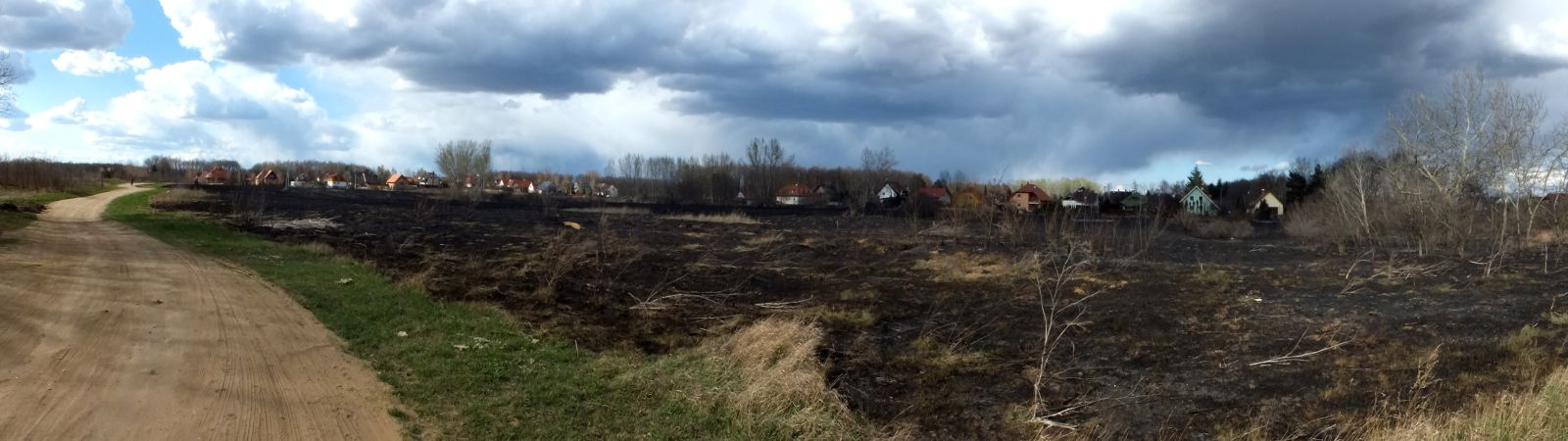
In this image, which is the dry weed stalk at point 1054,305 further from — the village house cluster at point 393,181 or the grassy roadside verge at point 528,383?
the village house cluster at point 393,181

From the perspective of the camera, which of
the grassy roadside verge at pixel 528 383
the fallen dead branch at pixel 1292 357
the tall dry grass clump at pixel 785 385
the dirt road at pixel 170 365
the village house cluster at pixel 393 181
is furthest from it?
the village house cluster at pixel 393 181

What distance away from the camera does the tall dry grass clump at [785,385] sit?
25.6 feet

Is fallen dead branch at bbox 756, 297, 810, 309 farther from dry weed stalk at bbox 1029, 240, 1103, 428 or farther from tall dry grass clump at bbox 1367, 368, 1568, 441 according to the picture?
tall dry grass clump at bbox 1367, 368, 1568, 441

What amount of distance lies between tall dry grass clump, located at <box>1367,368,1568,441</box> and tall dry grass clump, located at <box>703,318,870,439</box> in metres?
4.69

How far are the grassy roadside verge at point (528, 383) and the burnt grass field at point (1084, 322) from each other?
1110mm

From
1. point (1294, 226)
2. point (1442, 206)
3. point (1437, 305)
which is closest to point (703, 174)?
point (1294, 226)

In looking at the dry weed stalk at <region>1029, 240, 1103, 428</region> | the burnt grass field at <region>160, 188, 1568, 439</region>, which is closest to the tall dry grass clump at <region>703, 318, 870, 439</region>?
the burnt grass field at <region>160, 188, 1568, 439</region>

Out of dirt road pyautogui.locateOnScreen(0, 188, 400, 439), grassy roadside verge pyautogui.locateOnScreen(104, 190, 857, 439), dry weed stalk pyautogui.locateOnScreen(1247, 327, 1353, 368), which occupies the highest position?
dirt road pyautogui.locateOnScreen(0, 188, 400, 439)

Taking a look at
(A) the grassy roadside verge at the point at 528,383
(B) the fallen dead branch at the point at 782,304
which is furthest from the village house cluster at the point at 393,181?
(A) the grassy roadside verge at the point at 528,383

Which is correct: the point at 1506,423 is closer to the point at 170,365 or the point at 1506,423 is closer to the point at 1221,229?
the point at 170,365

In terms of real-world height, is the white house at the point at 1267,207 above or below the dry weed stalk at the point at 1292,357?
above

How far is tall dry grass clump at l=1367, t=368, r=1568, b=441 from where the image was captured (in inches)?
267

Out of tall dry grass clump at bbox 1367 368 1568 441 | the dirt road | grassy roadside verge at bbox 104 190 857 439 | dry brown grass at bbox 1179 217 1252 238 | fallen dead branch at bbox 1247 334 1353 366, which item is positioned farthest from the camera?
dry brown grass at bbox 1179 217 1252 238

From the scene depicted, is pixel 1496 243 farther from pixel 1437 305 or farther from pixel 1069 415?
pixel 1069 415
